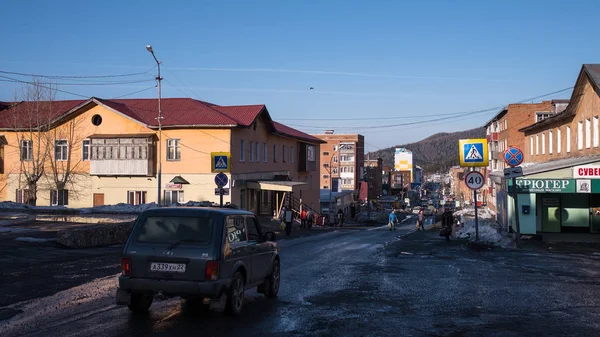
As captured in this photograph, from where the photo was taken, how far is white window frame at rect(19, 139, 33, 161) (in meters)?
44.9

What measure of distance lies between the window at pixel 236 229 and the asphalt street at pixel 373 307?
3.91 feet

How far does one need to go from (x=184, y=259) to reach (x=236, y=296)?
114cm

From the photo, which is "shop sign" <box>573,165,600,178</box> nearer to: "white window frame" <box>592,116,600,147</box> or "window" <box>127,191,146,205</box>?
"white window frame" <box>592,116,600,147</box>

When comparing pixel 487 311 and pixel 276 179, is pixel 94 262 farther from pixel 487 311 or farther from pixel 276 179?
pixel 276 179

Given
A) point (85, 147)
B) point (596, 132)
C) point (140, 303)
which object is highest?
point (85, 147)

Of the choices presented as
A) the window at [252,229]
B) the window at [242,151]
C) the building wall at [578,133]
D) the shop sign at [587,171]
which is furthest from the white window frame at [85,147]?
the window at [252,229]

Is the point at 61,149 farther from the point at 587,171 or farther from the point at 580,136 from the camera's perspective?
the point at 587,171

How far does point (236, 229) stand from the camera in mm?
9867

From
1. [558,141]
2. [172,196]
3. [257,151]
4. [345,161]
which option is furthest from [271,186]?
[345,161]

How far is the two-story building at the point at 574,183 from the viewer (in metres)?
23.6

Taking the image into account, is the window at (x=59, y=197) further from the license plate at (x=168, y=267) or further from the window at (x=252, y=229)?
the license plate at (x=168, y=267)

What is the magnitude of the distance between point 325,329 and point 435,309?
2.58m

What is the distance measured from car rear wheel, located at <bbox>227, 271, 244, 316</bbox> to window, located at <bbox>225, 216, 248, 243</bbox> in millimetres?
556

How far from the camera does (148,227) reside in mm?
9227
